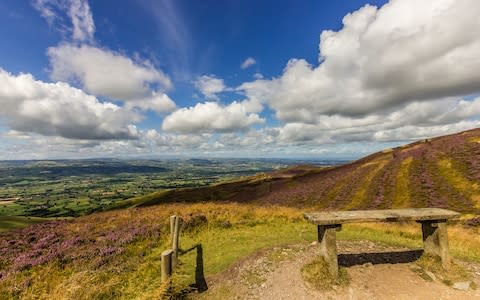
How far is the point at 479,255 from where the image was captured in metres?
12.8

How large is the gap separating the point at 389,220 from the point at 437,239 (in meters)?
2.63

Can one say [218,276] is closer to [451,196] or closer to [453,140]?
[451,196]

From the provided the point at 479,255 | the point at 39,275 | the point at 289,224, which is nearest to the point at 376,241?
the point at 479,255

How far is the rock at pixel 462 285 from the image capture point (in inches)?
358

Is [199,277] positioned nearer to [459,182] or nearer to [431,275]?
[431,275]

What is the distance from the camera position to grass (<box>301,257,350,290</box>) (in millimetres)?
9494

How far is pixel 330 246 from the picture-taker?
10172 millimetres

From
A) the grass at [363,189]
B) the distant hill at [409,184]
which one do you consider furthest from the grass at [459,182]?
the grass at [363,189]

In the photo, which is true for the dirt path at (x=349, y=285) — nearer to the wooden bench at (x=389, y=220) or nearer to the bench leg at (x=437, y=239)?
the bench leg at (x=437, y=239)

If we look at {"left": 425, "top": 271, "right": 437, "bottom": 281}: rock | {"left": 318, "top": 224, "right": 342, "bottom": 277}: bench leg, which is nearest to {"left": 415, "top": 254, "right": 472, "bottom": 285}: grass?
{"left": 425, "top": 271, "right": 437, "bottom": 281}: rock

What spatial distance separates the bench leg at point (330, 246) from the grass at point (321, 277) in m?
0.20

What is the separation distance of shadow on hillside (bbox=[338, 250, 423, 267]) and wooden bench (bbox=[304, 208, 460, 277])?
3.33 feet

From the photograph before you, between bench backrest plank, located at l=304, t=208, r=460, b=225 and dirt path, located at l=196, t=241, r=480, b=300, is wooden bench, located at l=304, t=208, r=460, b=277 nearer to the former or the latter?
bench backrest plank, located at l=304, t=208, r=460, b=225

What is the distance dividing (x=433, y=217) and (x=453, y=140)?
2034 inches
